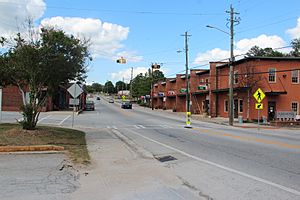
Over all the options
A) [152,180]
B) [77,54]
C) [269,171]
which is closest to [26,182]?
[152,180]

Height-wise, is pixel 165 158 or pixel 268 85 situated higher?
pixel 268 85

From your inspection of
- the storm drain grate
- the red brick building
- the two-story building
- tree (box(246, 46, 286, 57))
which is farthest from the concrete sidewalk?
tree (box(246, 46, 286, 57))

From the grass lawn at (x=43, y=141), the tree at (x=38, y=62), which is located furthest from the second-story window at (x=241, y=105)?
the grass lawn at (x=43, y=141)

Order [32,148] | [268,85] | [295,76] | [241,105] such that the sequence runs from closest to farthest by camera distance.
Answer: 1. [32,148]
2. [268,85]
3. [295,76]
4. [241,105]

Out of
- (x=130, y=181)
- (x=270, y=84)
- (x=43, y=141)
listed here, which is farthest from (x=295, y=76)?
(x=130, y=181)

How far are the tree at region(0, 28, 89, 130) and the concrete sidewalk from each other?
534 centimetres

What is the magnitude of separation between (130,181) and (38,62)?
9.26 metres

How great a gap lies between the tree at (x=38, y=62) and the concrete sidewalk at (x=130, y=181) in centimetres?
534

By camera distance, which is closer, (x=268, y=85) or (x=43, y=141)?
(x=43, y=141)

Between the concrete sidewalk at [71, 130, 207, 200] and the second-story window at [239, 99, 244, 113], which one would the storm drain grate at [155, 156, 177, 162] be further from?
the second-story window at [239, 99, 244, 113]

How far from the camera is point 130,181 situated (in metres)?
8.48

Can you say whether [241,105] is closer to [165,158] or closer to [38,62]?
[38,62]

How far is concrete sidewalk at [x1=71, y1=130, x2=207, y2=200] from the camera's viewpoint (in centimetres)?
715

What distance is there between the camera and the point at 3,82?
56.7 feet
